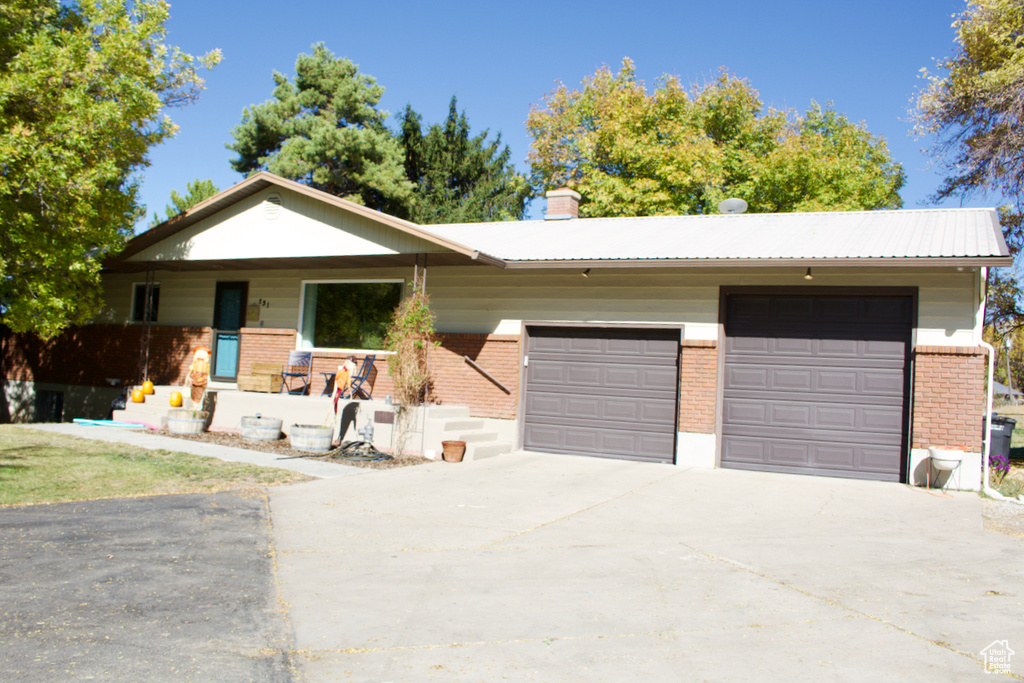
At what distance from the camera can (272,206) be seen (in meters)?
14.5

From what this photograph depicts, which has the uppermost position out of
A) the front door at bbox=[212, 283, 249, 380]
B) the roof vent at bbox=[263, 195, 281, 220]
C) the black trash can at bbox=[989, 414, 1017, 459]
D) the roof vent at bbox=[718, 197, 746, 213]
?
the roof vent at bbox=[718, 197, 746, 213]

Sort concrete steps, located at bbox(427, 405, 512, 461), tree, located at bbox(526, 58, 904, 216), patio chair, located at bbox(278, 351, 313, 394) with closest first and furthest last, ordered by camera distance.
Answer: concrete steps, located at bbox(427, 405, 512, 461)
patio chair, located at bbox(278, 351, 313, 394)
tree, located at bbox(526, 58, 904, 216)

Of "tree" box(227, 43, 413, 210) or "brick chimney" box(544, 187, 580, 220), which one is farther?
"tree" box(227, 43, 413, 210)

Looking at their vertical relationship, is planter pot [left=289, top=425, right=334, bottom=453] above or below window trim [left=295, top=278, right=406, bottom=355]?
below

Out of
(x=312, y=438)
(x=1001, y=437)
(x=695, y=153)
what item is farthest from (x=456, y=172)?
(x=1001, y=437)

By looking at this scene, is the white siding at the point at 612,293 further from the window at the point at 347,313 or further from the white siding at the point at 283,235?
the white siding at the point at 283,235

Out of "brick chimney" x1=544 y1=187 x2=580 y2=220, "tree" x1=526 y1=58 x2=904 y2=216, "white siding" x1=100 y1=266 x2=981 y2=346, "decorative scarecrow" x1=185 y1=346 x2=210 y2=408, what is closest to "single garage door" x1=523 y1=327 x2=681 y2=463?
"white siding" x1=100 y1=266 x2=981 y2=346

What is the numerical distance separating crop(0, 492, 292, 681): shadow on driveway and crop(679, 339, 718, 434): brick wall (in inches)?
273

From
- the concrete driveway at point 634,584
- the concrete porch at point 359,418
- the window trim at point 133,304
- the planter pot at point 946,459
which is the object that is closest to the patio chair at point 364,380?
the concrete porch at point 359,418

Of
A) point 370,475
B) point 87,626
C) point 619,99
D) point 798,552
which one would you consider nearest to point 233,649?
point 87,626

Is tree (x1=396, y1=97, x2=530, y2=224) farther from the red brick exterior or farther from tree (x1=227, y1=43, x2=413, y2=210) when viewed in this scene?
the red brick exterior

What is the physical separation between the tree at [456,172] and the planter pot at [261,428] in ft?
61.9

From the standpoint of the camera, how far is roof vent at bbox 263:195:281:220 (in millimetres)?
14414

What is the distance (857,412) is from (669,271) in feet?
11.4
